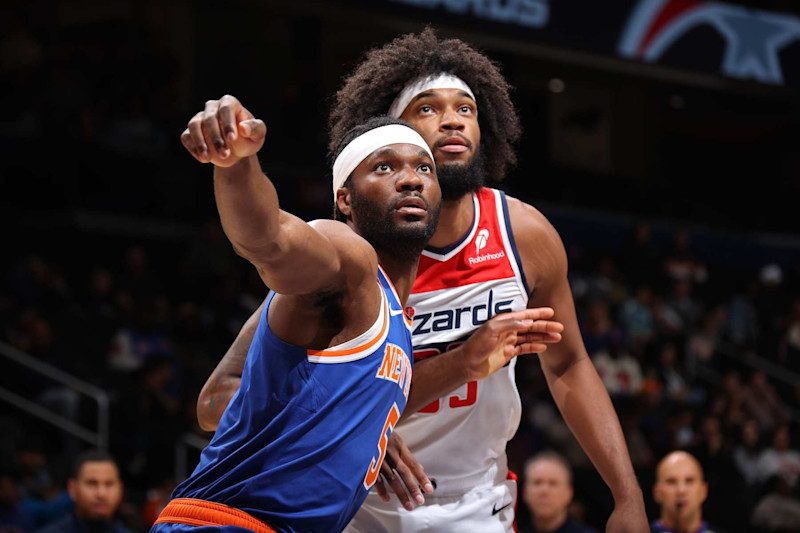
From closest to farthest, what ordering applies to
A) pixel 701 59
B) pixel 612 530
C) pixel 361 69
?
pixel 612 530 → pixel 361 69 → pixel 701 59

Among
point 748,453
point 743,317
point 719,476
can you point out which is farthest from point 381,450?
point 743,317

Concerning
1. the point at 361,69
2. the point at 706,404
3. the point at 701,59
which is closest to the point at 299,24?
the point at 701,59

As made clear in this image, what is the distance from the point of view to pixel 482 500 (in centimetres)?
383

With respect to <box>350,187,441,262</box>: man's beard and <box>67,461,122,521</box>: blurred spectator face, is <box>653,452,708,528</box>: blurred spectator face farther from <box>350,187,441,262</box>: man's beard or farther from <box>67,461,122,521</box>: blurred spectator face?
<box>350,187,441,262</box>: man's beard

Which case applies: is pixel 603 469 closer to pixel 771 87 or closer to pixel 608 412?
pixel 608 412

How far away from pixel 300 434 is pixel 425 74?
5.72 feet

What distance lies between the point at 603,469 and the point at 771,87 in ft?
34.0

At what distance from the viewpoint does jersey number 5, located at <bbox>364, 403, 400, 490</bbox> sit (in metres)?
2.88

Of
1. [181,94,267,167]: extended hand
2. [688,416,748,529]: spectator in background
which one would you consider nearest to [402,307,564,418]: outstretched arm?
[181,94,267,167]: extended hand

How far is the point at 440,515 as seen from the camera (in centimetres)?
376

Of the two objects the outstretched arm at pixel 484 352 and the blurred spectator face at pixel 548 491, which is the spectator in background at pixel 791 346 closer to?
the blurred spectator face at pixel 548 491

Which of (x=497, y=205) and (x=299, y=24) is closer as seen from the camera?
(x=497, y=205)

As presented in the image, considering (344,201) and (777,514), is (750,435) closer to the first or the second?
(777,514)

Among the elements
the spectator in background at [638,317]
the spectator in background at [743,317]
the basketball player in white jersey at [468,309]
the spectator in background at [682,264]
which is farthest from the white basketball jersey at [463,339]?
the spectator in background at [743,317]
